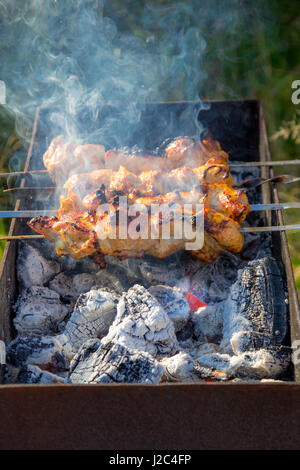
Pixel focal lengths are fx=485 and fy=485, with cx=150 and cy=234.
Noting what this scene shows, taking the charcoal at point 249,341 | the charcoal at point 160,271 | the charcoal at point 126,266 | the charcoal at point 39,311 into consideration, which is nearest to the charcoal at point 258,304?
the charcoal at point 249,341

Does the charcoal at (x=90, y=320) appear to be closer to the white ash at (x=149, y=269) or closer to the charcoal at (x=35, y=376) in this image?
the charcoal at (x=35, y=376)

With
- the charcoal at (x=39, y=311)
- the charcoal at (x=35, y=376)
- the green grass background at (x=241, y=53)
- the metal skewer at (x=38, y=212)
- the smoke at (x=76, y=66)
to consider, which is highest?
the green grass background at (x=241, y=53)

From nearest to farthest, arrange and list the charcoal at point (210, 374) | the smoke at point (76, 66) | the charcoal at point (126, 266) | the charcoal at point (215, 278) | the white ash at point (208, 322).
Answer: the charcoal at point (210, 374)
the white ash at point (208, 322)
the charcoal at point (215, 278)
the charcoal at point (126, 266)
the smoke at point (76, 66)

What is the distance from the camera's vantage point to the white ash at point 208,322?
284cm

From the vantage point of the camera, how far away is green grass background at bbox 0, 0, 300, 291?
215 inches

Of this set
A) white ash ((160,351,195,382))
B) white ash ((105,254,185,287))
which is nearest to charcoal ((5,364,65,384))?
white ash ((160,351,195,382))

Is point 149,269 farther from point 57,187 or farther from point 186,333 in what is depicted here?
point 57,187

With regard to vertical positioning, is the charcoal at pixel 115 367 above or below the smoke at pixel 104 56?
below

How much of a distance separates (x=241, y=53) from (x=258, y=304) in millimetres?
4312

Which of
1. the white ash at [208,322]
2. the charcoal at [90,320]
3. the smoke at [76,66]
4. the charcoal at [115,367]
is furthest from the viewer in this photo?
the smoke at [76,66]

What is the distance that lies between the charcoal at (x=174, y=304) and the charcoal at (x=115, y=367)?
48cm

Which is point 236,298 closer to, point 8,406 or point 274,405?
point 274,405

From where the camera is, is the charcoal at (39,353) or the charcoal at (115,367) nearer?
the charcoal at (115,367)

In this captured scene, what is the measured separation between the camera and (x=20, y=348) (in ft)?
8.78
